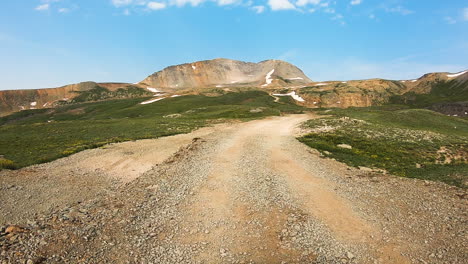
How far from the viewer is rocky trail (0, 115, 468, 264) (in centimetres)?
1204

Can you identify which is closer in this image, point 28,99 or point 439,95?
point 439,95

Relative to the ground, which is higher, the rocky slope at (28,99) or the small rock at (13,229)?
the rocky slope at (28,99)

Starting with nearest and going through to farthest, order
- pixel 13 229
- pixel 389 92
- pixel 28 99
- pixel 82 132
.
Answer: pixel 13 229, pixel 82 132, pixel 389 92, pixel 28 99

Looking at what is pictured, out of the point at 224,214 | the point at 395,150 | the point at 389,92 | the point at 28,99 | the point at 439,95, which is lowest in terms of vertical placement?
the point at 395,150

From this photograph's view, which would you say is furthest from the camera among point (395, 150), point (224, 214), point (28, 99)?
point (28, 99)

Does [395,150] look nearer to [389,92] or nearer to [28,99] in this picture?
[389,92]

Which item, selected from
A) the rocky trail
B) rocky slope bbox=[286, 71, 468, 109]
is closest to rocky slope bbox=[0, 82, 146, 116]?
rocky slope bbox=[286, 71, 468, 109]

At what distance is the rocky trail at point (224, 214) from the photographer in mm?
12039

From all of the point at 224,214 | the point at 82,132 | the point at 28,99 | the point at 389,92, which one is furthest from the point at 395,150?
the point at 28,99

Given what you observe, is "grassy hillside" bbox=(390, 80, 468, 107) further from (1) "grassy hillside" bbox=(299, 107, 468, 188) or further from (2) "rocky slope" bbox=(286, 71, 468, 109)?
(1) "grassy hillside" bbox=(299, 107, 468, 188)

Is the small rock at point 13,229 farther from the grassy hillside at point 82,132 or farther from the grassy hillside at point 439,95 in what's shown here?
the grassy hillside at point 439,95

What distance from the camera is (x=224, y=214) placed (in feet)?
50.1

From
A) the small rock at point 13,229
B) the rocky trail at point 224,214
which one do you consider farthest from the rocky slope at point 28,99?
the small rock at point 13,229

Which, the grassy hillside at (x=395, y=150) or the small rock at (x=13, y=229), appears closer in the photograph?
the small rock at (x=13, y=229)
